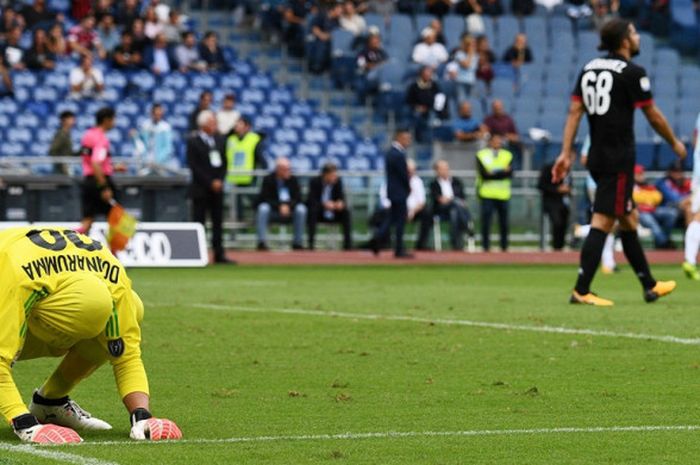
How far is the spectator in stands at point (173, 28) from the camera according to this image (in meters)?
32.2

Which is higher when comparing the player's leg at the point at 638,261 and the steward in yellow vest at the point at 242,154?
the player's leg at the point at 638,261

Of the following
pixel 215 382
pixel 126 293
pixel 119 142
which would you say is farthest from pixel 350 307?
pixel 119 142

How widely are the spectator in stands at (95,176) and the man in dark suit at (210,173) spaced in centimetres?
223

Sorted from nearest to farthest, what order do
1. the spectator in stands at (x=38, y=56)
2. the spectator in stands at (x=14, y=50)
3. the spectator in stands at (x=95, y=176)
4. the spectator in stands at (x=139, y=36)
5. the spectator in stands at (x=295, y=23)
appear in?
the spectator in stands at (x=95, y=176) < the spectator in stands at (x=14, y=50) < the spectator in stands at (x=38, y=56) < the spectator in stands at (x=139, y=36) < the spectator in stands at (x=295, y=23)

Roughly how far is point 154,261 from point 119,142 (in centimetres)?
728

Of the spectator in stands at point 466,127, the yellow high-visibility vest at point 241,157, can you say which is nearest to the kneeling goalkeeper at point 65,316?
the yellow high-visibility vest at point 241,157

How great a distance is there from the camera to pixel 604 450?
6715mm

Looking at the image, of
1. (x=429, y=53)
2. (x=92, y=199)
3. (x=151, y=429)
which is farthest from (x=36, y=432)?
(x=429, y=53)

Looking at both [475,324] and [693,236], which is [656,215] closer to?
[693,236]

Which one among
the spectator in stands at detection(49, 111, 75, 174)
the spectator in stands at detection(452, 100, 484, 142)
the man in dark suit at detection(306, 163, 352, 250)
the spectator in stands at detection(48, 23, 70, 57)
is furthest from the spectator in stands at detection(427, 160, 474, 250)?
the spectator in stands at detection(48, 23, 70, 57)

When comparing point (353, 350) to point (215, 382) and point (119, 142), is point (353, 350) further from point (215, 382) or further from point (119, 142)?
point (119, 142)

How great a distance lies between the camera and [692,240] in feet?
62.3

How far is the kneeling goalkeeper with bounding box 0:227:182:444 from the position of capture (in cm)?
682

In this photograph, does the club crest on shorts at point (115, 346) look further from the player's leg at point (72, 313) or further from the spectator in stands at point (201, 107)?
the spectator in stands at point (201, 107)
